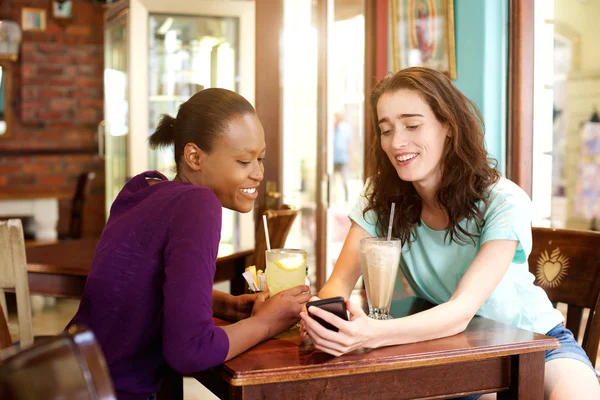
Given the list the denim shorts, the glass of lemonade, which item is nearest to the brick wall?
the glass of lemonade

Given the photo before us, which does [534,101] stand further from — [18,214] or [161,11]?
[18,214]

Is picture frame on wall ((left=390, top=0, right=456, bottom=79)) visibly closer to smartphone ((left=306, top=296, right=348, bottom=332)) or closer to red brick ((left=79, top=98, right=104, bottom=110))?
smartphone ((left=306, top=296, right=348, bottom=332))

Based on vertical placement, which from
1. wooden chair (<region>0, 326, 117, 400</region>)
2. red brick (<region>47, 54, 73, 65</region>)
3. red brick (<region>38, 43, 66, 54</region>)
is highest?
red brick (<region>38, 43, 66, 54</region>)

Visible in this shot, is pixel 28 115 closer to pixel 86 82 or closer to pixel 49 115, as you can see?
pixel 49 115

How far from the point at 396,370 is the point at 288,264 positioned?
37 centimetres

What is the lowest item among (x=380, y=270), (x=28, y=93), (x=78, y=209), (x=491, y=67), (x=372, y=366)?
(x=78, y=209)

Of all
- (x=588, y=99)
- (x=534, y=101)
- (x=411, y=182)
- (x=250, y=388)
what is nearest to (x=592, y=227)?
(x=588, y=99)

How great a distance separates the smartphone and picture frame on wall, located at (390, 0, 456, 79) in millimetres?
1730

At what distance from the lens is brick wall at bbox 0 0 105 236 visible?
22.4 feet

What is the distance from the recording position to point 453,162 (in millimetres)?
1862

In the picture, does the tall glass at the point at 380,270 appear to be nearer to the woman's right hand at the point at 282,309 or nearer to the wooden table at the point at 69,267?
the woman's right hand at the point at 282,309

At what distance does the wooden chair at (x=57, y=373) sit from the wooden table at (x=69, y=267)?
194 cm

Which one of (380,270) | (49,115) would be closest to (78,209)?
(49,115)

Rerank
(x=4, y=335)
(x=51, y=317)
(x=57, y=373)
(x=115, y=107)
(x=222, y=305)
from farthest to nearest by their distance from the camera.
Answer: (x=115, y=107) < (x=51, y=317) < (x=222, y=305) < (x=4, y=335) < (x=57, y=373)
